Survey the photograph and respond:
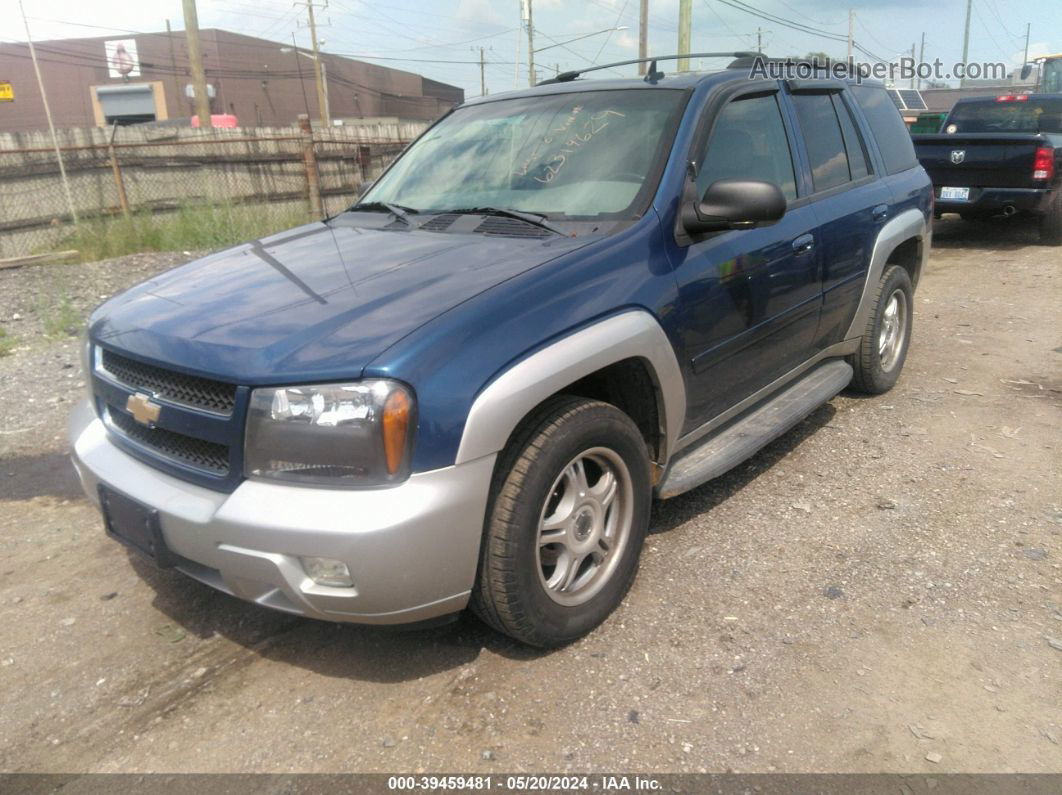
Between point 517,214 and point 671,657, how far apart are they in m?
1.74

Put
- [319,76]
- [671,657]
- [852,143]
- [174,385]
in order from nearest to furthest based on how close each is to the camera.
→ [174,385] < [671,657] < [852,143] < [319,76]

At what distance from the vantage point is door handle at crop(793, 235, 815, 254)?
381cm

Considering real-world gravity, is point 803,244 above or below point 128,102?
below

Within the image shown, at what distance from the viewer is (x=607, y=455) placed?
112 inches

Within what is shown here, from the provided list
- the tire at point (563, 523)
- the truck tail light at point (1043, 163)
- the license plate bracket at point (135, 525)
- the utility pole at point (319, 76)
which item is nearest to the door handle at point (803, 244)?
the tire at point (563, 523)

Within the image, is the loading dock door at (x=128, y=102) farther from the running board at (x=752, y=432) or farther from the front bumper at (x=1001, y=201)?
the running board at (x=752, y=432)

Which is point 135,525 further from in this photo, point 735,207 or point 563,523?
point 735,207

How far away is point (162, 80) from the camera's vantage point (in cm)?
5681

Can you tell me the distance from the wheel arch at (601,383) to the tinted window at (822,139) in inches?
67.4

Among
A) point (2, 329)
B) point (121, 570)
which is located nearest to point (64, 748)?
point (121, 570)

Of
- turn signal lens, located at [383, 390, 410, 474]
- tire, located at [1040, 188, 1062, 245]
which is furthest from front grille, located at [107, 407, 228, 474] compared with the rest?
tire, located at [1040, 188, 1062, 245]

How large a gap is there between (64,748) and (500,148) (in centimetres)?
277

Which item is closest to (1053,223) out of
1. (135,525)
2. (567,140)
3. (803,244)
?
(803,244)

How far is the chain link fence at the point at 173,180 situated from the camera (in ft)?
40.6
